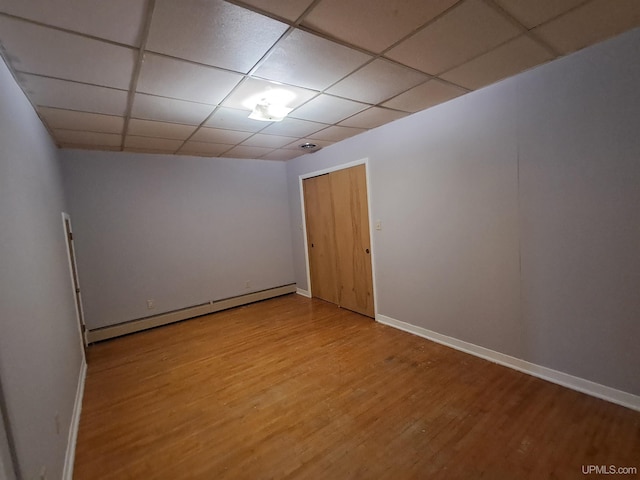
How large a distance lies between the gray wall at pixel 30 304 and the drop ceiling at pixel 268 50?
385 mm

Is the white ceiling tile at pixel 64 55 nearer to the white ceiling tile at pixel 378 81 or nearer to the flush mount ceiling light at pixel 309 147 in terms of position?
the white ceiling tile at pixel 378 81

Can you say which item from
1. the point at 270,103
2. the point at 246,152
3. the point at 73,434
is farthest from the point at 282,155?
the point at 73,434

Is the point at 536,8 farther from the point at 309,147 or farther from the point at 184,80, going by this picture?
the point at 309,147

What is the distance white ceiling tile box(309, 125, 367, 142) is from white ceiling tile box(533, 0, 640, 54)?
1.96m

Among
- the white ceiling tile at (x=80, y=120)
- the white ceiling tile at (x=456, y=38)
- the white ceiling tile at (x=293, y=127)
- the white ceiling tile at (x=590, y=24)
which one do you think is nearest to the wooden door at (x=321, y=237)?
the white ceiling tile at (x=293, y=127)

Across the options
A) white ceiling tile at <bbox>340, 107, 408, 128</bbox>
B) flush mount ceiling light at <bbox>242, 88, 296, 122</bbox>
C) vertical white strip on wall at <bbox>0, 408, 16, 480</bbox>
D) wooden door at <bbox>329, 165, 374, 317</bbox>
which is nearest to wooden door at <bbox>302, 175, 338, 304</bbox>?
wooden door at <bbox>329, 165, 374, 317</bbox>

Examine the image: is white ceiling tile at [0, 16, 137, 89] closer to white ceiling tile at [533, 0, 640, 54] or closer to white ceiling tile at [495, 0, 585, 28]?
white ceiling tile at [495, 0, 585, 28]

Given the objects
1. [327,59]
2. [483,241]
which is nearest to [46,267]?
[327,59]

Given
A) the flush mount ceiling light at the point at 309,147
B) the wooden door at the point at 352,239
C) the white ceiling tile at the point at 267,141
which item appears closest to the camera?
the white ceiling tile at the point at 267,141

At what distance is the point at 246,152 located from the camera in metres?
4.31

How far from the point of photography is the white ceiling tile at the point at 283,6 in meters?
1.31

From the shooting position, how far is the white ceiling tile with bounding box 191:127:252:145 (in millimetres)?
3143

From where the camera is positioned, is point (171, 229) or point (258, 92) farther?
point (171, 229)

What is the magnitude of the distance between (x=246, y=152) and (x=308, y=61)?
8.90 ft
